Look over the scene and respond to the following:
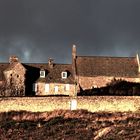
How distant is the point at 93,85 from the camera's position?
81.9m

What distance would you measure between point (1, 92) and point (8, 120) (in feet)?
40.5

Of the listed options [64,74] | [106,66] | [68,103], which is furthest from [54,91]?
[68,103]

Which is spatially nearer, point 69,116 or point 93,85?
point 69,116

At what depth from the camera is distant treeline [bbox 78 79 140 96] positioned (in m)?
72.9

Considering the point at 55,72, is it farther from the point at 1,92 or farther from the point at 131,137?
the point at 131,137

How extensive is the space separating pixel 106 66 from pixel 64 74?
6.53m

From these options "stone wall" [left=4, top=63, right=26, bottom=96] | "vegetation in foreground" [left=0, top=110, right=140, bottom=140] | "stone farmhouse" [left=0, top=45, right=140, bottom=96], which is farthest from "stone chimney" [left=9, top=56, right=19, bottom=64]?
"vegetation in foreground" [left=0, top=110, right=140, bottom=140]

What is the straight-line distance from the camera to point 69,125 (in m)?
63.3

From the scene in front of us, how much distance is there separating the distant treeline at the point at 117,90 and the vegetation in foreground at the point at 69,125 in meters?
7.07

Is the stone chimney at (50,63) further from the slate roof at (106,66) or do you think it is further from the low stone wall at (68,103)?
the low stone wall at (68,103)

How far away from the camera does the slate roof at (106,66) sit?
271 ft

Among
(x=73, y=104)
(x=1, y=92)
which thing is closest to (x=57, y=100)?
(x=73, y=104)

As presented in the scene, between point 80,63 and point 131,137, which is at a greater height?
point 80,63

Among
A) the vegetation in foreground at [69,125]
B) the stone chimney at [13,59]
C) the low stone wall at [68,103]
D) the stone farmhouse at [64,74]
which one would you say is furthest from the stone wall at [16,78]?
the vegetation in foreground at [69,125]
